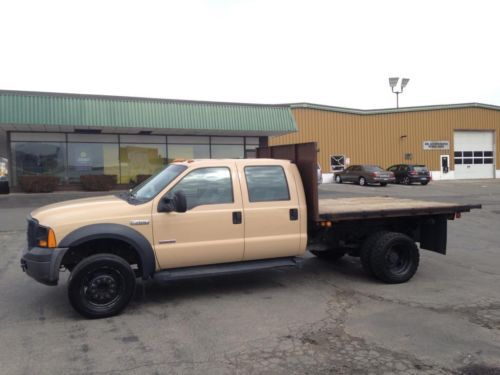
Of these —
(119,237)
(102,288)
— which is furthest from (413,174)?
(102,288)

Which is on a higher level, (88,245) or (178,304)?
(88,245)

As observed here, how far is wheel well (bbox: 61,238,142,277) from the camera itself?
5633mm

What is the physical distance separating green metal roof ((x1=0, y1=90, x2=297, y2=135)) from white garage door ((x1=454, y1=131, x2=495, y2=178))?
2176 centimetres

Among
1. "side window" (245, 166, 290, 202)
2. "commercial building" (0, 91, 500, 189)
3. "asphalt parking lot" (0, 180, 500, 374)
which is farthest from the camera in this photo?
"commercial building" (0, 91, 500, 189)

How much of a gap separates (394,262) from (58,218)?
4691 millimetres

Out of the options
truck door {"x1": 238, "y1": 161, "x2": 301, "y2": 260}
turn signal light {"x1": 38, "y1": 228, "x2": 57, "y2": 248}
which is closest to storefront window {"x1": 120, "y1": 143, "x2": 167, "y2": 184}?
truck door {"x1": 238, "y1": 161, "x2": 301, "y2": 260}

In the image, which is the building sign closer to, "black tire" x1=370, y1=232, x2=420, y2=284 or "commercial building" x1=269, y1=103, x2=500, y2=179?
"commercial building" x1=269, y1=103, x2=500, y2=179

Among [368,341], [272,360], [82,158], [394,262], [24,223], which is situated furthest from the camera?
[82,158]

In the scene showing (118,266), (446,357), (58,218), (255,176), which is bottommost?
(446,357)

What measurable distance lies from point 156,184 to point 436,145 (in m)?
40.1

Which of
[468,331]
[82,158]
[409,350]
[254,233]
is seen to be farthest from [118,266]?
[82,158]

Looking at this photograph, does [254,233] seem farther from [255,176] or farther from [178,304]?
[178,304]

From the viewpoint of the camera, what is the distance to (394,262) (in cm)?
702

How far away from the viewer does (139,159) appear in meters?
28.6
